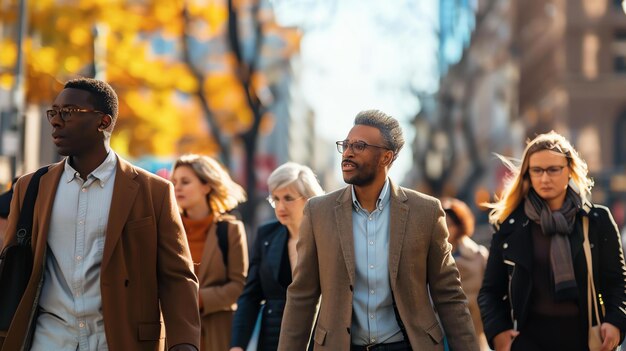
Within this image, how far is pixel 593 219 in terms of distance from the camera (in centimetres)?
782

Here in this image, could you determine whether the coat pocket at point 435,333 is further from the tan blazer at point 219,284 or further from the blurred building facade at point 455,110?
the blurred building facade at point 455,110

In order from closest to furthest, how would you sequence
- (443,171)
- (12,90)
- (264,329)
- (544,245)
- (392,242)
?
(392,242), (544,245), (264,329), (12,90), (443,171)

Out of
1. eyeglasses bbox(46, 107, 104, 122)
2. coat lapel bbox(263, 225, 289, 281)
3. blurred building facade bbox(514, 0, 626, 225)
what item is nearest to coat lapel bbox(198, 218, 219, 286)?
coat lapel bbox(263, 225, 289, 281)

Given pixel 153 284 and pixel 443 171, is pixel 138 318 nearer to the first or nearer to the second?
pixel 153 284

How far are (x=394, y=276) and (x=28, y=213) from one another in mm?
1644

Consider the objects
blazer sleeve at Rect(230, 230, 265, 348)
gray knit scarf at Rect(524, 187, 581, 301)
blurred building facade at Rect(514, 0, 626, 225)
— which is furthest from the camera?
blurred building facade at Rect(514, 0, 626, 225)

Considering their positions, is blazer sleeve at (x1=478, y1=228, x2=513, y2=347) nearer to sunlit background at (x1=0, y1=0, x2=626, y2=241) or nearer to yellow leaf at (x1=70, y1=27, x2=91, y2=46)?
sunlit background at (x1=0, y1=0, x2=626, y2=241)

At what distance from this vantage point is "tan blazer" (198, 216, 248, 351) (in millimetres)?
9109

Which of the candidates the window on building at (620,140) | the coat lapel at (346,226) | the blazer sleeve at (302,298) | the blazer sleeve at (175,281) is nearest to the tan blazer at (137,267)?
the blazer sleeve at (175,281)

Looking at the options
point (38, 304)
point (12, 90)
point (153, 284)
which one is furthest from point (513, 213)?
point (12, 90)

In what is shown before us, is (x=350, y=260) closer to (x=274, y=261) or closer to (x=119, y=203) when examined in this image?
Answer: (x=119, y=203)

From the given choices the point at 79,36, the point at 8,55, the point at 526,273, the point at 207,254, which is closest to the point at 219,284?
the point at 207,254

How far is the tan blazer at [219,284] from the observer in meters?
9.11

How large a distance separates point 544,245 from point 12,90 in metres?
15.1
